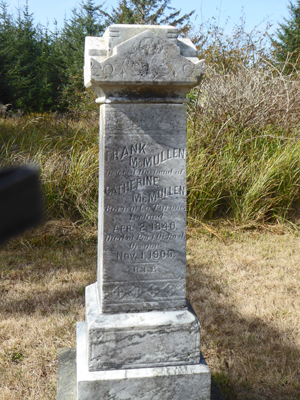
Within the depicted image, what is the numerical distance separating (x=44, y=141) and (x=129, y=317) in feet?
14.1

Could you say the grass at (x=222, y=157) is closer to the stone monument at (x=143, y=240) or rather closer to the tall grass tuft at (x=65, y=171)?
the tall grass tuft at (x=65, y=171)

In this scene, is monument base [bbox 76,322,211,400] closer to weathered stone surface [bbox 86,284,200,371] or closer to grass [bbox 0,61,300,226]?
weathered stone surface [bbox 86,284,200,371]

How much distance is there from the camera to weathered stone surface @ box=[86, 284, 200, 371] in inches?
87.6

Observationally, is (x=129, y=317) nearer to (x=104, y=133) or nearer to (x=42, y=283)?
(x=104, y=133)

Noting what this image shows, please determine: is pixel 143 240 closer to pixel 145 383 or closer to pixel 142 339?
pixel 142 339

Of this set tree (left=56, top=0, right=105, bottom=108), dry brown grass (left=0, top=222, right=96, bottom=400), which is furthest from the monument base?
tree (left=56, top=0, right=105, bottom=108)

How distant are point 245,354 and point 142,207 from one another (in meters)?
1.48

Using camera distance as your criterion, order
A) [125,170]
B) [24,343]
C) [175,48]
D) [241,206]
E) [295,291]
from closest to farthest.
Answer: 1. [175,48]
2. [125,170]
3. [24,343]
4. [295,291]
5. [241,206]

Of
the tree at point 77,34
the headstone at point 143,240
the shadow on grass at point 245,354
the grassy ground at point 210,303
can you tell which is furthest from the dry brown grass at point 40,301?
the tree at point 77,34

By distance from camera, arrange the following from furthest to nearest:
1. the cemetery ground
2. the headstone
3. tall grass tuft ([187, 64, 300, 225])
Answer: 1. tall grass tuft ([187, 64, 300, 225])
2. the cemetery ground
3. the headstone

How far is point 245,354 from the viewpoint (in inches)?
114

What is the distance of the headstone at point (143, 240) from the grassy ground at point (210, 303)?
56 cm

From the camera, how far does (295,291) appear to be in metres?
3.88

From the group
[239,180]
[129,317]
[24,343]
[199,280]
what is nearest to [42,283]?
[24,343]
